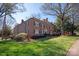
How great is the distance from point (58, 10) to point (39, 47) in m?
0.40

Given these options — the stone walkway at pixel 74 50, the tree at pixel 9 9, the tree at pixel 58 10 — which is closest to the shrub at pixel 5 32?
the tree at pixel 9 9

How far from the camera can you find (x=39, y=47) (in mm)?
2418

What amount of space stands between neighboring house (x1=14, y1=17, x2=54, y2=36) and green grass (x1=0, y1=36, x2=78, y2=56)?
0.26 ft

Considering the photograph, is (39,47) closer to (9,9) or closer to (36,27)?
(36,27)

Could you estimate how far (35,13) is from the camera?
2449 mm

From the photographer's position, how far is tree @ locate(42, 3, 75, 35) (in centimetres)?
245

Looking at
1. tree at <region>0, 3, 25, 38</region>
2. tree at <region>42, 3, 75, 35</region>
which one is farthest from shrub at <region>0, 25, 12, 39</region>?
tree at <region>42, 3, 75, 35</region>

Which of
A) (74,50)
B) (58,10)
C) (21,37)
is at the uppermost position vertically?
(58,10)

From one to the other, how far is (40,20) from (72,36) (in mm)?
343

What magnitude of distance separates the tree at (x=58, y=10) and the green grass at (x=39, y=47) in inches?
4.3

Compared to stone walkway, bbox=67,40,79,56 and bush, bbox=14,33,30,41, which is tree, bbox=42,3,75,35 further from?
bush, bbox=14,33,30,41

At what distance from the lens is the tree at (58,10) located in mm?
2449

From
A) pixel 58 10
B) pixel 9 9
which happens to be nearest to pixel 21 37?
pixel 9 9

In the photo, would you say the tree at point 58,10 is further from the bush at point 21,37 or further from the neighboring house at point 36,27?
the bush at point 21,37
